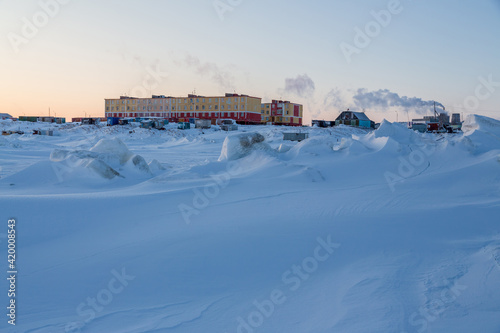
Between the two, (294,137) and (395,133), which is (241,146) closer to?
(395,133)

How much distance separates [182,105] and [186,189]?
53.8 meters

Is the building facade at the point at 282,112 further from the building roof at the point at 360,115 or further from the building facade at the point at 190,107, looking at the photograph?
the building roof at the point at 360,115

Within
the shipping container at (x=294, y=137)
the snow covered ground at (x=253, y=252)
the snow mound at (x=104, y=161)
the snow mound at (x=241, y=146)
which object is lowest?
the snow covered ground at (x=253, y=252)

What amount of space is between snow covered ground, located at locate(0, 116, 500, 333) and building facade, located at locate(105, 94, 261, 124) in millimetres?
44742

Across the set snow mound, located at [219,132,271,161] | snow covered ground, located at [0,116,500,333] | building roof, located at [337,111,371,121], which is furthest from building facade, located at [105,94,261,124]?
snow covered ground, located at [0,116,500,333]

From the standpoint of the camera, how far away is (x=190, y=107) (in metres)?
58.2

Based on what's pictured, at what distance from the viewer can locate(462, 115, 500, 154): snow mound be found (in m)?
9.64

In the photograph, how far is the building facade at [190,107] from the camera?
5491 cm

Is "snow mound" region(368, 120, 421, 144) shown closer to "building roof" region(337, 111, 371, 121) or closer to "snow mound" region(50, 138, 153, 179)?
"snow mound" region(50, 138, 153, 179)

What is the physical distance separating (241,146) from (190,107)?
4992cm

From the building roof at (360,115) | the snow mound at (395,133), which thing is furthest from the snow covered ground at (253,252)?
the building roof at (360,115)

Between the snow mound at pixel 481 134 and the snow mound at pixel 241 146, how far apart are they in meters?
5.13

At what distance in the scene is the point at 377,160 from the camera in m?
8.66

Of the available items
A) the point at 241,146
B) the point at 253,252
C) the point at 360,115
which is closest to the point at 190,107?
the point at 360,115
